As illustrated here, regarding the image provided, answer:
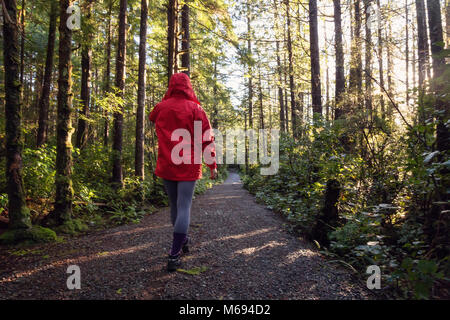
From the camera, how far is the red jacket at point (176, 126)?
3.03 m

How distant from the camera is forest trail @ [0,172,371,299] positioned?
2.38m

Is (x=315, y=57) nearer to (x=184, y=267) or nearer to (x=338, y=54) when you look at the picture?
(x=338, y=54)

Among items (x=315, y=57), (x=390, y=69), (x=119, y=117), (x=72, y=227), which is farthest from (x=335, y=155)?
(x=119, y=117)

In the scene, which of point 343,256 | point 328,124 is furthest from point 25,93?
point 343,256

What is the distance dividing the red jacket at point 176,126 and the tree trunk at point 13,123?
8.95ft

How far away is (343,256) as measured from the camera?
11.6 ft

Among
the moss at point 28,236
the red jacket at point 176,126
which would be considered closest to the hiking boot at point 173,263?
the red jacket at point 176,126

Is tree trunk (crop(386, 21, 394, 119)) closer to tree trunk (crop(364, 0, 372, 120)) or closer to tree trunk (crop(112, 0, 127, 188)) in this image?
tree trunk (crop(364, 0, 372, 120))

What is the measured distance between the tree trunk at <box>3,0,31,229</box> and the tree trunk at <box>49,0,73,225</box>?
31.3 inches

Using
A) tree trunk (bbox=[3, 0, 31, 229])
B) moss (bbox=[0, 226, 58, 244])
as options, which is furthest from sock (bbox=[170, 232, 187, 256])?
tree trunk (bbox=[3, 0, 31, 229])

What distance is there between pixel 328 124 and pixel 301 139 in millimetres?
1281

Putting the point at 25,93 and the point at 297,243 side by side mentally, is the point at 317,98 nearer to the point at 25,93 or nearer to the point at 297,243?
the point at 297,243

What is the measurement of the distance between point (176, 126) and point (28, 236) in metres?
3.40

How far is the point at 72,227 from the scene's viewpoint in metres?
4.83
